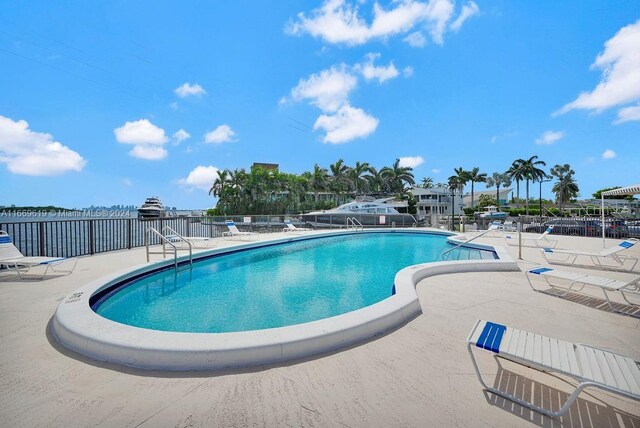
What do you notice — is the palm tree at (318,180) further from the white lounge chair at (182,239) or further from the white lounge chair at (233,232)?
the white lounge chair at (182,239)

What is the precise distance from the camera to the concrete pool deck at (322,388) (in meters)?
1.88

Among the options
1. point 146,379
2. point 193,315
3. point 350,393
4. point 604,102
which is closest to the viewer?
point 350,393

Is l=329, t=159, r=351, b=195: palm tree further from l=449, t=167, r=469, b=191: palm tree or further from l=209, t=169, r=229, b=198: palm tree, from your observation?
l=449, t=167, r=469, b=191: palm tree

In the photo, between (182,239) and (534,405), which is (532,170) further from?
(534,405)

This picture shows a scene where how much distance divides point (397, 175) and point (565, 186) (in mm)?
36343

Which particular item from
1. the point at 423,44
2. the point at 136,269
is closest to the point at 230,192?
the point at 423,44

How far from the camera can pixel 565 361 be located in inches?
79.7

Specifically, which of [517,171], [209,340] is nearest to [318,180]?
[517,171]

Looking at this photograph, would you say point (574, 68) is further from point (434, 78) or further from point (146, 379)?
point (146, 379)

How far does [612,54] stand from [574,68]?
281 cm

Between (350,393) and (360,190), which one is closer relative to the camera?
(350,393)

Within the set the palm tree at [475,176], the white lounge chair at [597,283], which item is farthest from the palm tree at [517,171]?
the white lounge chair at [597,283]

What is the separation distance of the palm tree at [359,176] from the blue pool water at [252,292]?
38137mm

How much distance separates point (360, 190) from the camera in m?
48.4
